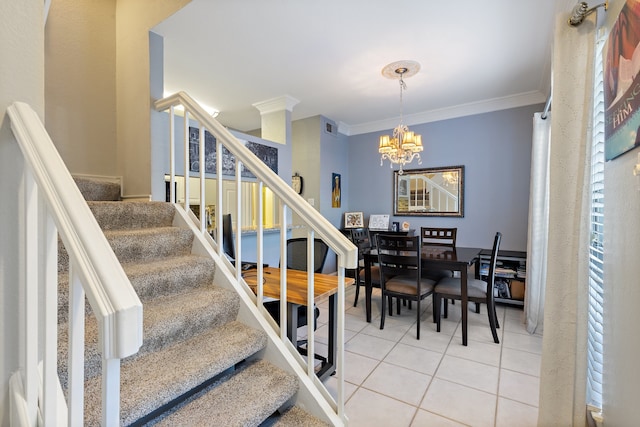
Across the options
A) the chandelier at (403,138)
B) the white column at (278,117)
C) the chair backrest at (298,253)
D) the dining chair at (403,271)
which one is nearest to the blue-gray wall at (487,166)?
the chandelier at (403,138)

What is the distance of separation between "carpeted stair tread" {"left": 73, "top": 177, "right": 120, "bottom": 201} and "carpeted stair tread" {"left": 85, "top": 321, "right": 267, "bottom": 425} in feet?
5.96

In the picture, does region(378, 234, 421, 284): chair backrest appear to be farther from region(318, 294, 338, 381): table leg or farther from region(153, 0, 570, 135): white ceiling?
region(153, 0, 570, 135): white ceiling

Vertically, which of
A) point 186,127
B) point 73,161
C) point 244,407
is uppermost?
point 186,127

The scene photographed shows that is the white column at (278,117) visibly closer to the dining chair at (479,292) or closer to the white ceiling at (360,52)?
the white ceiling at (360,52)

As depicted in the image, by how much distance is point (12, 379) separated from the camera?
0.89 m

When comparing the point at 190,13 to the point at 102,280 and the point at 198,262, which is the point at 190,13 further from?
the point at 102,280

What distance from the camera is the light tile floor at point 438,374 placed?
5.51 ft

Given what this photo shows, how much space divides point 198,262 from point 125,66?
6.91ft

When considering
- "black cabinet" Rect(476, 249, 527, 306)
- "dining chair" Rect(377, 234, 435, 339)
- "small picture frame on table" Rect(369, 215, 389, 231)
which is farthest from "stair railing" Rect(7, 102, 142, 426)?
"small picture frame on table" Rect(369, 215, 389, 231)

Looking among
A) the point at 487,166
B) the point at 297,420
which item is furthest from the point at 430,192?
the point at 297,420

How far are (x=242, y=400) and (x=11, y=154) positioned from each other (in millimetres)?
1206

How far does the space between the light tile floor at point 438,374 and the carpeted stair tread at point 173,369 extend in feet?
2.69

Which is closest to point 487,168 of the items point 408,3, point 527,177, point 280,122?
point 527,177

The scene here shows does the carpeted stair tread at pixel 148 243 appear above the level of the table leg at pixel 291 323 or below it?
above
